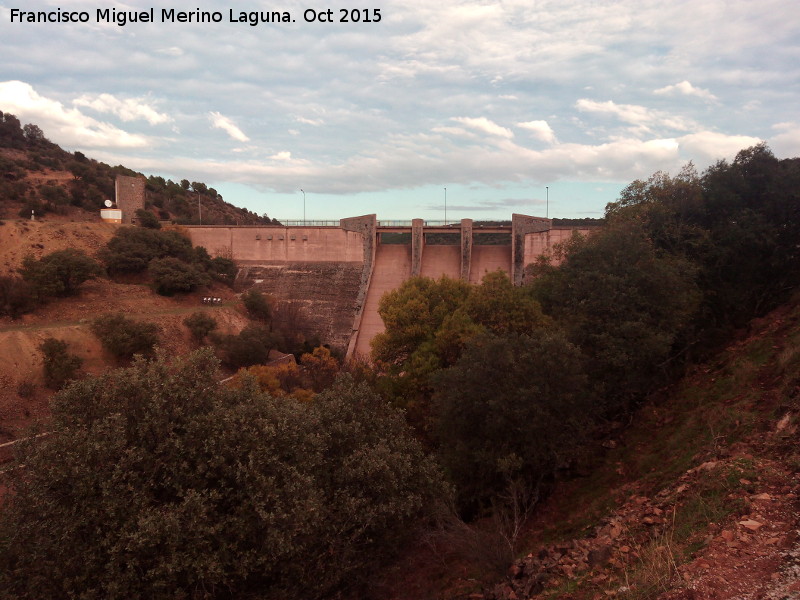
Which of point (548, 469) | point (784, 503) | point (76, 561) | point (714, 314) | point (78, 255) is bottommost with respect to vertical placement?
point (548, 469)

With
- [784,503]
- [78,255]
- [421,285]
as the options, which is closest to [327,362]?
[421,285]

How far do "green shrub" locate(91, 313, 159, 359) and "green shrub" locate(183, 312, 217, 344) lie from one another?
299 cm

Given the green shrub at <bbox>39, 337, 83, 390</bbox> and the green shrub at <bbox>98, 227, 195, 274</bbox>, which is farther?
the green shrub at <bbox>98, 227, 195, 274</bbox>

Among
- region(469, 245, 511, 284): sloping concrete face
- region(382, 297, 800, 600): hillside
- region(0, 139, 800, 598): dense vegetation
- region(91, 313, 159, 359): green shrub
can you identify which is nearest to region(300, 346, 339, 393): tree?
region(0, 139, 800, 598): dense vegetation

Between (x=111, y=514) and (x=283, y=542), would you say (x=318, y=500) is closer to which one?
(x=283, y=542)

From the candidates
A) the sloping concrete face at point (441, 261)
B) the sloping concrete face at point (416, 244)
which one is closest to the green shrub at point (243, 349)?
the sloping concrete face at point (416, 244)

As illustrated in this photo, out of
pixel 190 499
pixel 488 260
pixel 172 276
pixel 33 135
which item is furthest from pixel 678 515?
→ pixel 33 135

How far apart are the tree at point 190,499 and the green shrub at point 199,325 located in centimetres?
1998

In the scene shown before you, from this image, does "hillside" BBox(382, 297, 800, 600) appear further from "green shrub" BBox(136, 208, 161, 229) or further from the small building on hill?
the small building on hill

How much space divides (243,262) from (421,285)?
2098 centimetres

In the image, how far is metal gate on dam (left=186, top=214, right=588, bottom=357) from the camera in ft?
105

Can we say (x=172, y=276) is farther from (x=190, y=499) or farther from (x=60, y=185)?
(x=190, y=499)

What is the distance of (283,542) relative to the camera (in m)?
6.45

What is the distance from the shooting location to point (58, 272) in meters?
26.9
